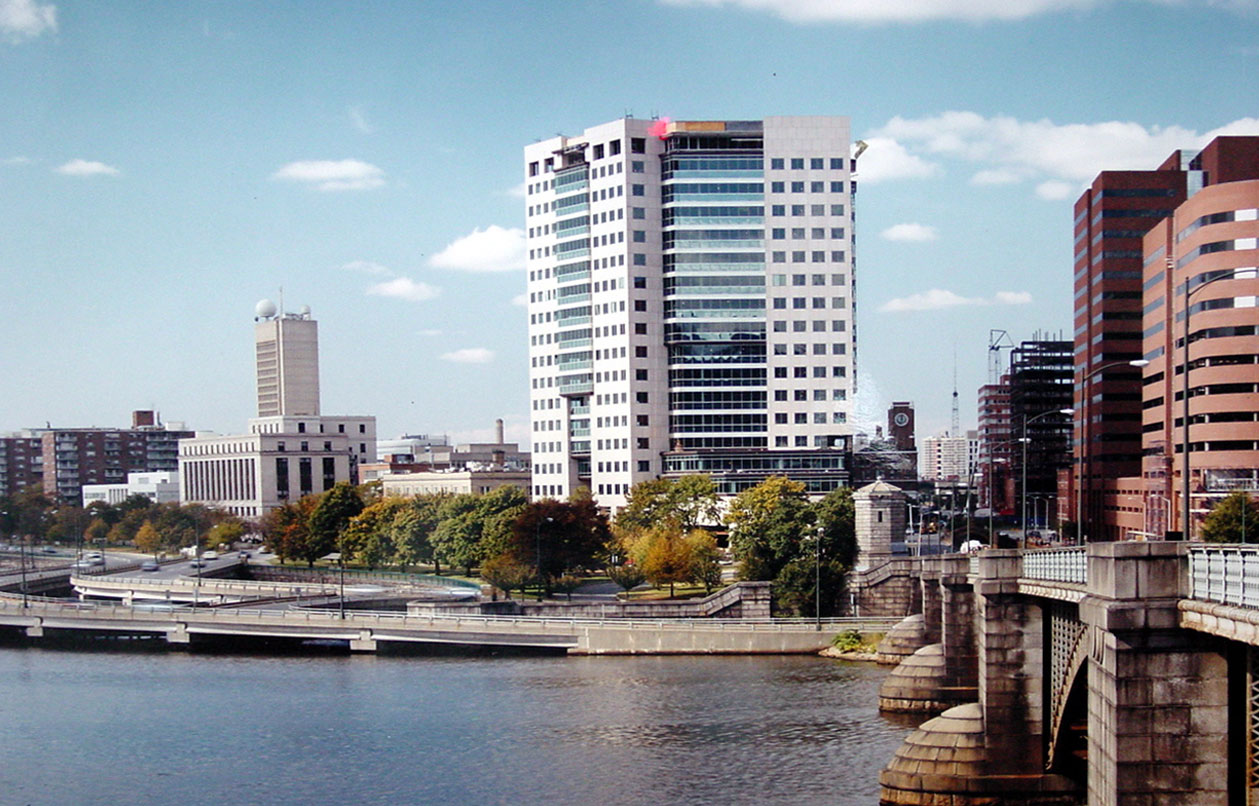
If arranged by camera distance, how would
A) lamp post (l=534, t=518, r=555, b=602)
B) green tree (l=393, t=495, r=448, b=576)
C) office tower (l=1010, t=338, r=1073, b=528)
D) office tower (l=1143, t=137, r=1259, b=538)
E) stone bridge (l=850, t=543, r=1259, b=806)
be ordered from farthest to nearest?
1. office tower (l=1010, t=338, r=1073, b=528)
2. green tree (l=393, t=495, r=448, b=576)
3. lamp post (l=534, t=518, r=555, b=602)
4. office tower (l=1143, t=137, r=1259, b=538)
5. stone bridge (l=850, t=543, r=1259, b=806)

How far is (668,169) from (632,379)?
877 inches

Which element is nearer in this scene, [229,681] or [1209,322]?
[229,681]

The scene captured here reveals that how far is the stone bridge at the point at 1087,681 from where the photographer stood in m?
25.5

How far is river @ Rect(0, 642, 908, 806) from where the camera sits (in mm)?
50500

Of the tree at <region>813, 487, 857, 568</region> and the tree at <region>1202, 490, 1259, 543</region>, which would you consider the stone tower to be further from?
the tree at <region>1202, 490, 1259, 543</region>

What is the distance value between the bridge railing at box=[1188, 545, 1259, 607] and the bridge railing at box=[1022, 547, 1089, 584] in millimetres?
7613

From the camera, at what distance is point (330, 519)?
149375 mm

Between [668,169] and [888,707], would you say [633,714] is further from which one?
[668,169]

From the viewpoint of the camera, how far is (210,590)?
4963 inches

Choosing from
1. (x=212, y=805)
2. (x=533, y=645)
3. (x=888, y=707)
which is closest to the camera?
(x=212, y=805)

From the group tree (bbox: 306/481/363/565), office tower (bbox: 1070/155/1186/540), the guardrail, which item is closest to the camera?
the guardrail

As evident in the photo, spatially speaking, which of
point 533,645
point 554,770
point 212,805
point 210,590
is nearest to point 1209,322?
point 533,645

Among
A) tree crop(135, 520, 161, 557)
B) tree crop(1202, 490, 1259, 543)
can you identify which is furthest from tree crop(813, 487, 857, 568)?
tree crop(135, 520, 161, 557)

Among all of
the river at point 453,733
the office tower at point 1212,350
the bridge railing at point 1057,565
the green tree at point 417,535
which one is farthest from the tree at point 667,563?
the bridge railing at point 1057,565
